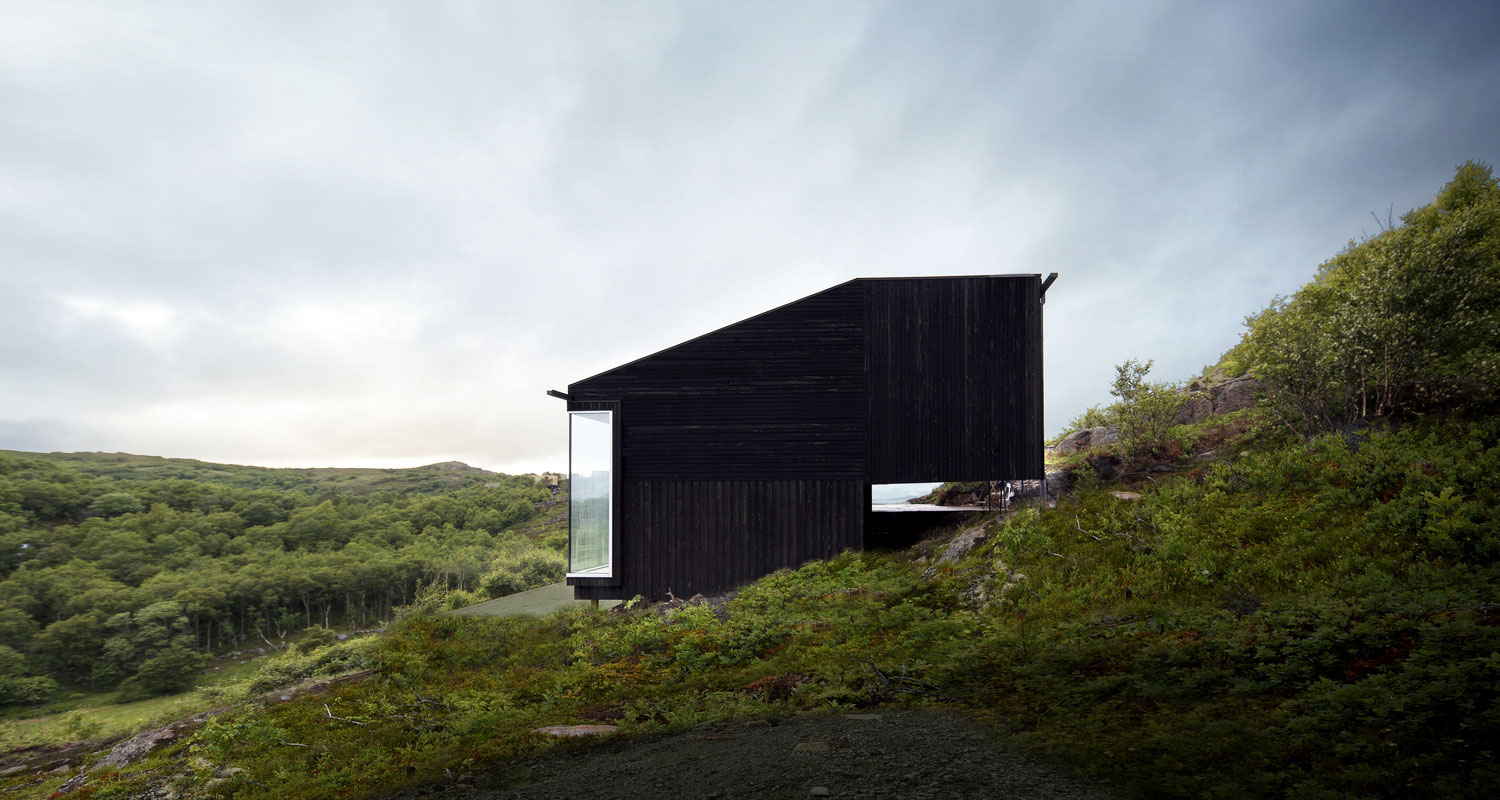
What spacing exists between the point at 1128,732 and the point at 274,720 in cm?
918

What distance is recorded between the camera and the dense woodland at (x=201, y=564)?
105ft

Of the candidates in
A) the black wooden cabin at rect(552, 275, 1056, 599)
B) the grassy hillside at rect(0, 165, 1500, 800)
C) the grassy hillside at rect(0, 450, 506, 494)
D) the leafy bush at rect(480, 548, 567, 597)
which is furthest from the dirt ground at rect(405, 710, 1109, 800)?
the grassy hillside at rect(0, 450, 506, 494)

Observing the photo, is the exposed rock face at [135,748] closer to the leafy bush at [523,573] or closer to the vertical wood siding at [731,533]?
the vertical wood siding at [731,533]

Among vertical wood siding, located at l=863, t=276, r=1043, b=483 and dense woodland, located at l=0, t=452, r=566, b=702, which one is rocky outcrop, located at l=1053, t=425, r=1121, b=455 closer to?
vertical wood siding, located at l=863, t=276, r=1043, b=483

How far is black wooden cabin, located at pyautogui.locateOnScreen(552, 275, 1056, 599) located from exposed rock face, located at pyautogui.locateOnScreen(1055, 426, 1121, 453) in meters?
6.25

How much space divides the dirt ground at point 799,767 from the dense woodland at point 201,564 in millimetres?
22142

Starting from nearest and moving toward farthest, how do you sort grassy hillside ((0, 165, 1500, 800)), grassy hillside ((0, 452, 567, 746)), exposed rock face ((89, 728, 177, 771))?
grassy hillside ((0, 165, 1500, 800)), exposed rock face ((89, 728, 177, 771)), grassy hillside ((0, 452, 567, 746))

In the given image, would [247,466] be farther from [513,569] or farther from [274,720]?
[274,720]

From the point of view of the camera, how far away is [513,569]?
2819 centimetres

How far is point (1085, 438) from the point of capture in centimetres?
1819

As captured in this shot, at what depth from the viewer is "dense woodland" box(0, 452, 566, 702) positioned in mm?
31938

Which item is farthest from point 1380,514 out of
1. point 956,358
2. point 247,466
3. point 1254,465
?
point 247,466

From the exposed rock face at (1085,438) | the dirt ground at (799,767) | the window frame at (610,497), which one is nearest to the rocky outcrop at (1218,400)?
the exposed rock face at (1085,438)

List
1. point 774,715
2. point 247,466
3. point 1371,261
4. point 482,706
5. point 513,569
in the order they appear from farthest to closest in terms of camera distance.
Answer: point 247,466, point 513,569, point 1371,261, point 482,706, point 774,715
